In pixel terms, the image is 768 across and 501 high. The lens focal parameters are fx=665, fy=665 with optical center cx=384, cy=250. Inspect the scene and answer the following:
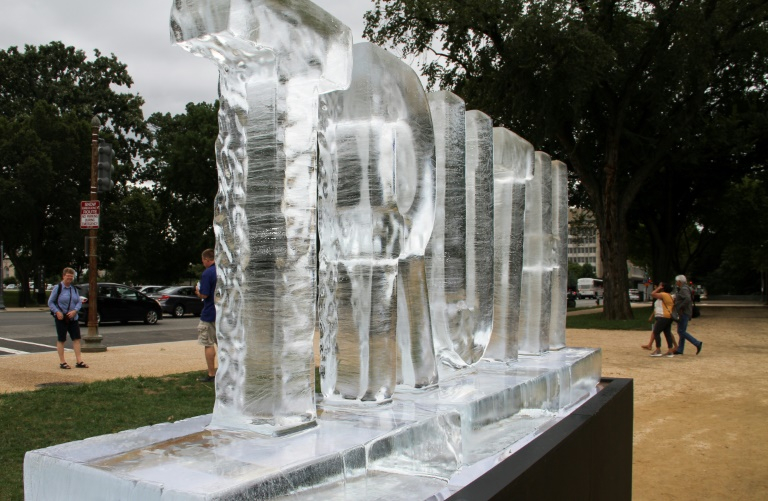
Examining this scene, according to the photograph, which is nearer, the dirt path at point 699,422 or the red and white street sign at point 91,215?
the dirt path at point 699,422

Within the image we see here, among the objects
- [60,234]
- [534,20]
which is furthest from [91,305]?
[60,234]

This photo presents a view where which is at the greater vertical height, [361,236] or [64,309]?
[361,236]

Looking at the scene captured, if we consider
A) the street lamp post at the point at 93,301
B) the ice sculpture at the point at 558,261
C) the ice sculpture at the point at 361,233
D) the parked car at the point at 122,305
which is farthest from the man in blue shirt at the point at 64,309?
the parked car at the point at 122,305

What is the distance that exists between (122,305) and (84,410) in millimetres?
14689

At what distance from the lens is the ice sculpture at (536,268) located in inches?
164

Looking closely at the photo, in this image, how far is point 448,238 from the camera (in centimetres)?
310

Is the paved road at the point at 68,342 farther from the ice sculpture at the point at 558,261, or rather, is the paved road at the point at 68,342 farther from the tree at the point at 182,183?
the ice sculpture at the point at 558,261

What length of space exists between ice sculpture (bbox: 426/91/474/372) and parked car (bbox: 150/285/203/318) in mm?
23580

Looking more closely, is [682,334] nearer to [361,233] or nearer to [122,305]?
[361,233]

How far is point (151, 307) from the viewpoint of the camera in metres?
21.7

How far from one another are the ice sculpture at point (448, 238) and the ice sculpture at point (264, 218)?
3.46ft

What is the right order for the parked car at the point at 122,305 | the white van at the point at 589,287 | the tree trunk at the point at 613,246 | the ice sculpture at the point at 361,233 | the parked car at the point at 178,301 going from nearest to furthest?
the ice sculpture at the point at 361,233
the parked car at the point at 122,305
the tree trunk at the point at 613,246
the parked car at the point at 178,301
the white van at the point at 589,287

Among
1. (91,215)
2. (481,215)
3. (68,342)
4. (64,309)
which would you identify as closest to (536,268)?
(481,215)

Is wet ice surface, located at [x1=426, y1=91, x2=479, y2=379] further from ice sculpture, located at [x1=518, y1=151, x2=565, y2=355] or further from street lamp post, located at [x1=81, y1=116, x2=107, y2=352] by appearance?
street lamp post, located at [x1=81, y1=116, x2=107, y2=352]
